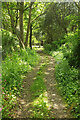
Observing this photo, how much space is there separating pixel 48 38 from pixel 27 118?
656 inches

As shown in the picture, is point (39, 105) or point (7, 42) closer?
point (39, 105)

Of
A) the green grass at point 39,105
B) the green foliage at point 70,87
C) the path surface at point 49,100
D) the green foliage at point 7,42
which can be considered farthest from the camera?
the green foliage at point 7,42

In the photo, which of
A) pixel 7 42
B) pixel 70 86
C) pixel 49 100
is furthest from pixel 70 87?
pixel 7 42

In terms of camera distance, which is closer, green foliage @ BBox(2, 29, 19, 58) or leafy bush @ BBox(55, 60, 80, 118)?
leafy bush @ BBox(55, 60, 80, 118)

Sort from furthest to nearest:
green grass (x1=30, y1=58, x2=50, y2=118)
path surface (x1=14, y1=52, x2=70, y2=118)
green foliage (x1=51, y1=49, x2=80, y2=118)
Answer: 1. green foliage (x1=51, y1=49, x2=80, y2=118)
2. path surface (x1=14, y1=52, x2=70, y2=118)
3. green grass (x1=30, y1=58, x2=50, y2=118)

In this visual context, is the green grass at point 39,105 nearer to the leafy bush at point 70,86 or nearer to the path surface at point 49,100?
the path surface at point 49,100

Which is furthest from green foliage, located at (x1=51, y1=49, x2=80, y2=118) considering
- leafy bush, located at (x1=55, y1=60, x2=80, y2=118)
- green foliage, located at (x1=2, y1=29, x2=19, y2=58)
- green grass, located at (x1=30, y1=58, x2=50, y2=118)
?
green foliage, located at (x1=2, y1=29, x2=19, y2=58)

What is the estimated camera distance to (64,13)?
54.9 feet

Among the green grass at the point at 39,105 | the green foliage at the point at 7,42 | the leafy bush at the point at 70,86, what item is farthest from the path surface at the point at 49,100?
the green foliage at the point at 7,42

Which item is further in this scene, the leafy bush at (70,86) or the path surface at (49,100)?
the leafy bush at (70,86)

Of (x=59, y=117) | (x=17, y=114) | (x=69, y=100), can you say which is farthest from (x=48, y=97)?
(x=17, y=114)

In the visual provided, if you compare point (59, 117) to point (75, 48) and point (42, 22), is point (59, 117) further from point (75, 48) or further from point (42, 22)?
point (42, 22)

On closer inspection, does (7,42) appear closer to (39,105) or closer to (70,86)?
(70,86)

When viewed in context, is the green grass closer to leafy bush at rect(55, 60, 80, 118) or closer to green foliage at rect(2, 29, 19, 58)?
leafy bush at rect(55, 60, 80, 118)
